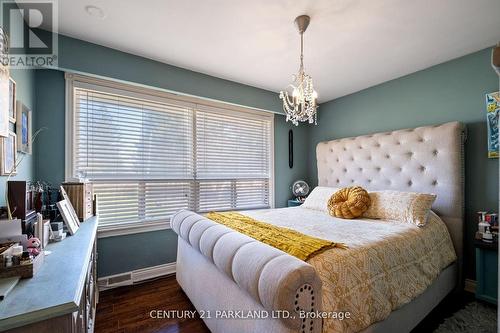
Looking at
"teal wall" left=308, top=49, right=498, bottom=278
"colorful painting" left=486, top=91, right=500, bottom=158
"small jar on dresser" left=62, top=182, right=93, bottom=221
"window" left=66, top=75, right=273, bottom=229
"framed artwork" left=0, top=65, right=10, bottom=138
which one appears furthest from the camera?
"window" left=66, top=75, right=273, bottom=229

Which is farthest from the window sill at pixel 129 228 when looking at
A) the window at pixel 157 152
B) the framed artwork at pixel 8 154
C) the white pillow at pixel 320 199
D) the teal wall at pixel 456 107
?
the teal wall at pixel 456 107

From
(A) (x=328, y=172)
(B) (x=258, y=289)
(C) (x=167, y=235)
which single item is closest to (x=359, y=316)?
(B) (x=258, y=289)

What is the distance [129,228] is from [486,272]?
3444 millimetres

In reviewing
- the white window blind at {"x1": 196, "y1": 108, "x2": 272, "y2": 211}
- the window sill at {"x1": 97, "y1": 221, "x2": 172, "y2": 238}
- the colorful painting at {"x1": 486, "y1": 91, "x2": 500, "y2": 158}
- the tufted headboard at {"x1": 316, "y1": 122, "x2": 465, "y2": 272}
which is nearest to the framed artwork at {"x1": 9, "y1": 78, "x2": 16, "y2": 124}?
the window sill at {"x1": 97, "y1": 221, "x2": 172, "y2": 238}

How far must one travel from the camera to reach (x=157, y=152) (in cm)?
266

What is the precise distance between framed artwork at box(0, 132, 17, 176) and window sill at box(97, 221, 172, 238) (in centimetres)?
111

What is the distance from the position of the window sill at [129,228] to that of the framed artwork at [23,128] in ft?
3.25

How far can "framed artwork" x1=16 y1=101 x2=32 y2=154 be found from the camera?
156 cm

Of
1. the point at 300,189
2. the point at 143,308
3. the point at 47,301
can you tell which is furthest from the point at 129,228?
the point at 300,189

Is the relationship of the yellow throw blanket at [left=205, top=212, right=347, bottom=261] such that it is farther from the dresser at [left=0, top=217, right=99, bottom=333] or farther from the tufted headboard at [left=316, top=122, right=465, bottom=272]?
the tufted headboard at [left=316, top=122, right=465, bottom=272]

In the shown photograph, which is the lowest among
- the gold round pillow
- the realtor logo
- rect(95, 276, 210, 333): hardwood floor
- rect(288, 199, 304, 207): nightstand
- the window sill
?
rect(95, 276, 210, 333): hardwood floor

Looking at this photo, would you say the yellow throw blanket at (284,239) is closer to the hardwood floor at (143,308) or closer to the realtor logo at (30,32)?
the hardwood floor at (143,308)

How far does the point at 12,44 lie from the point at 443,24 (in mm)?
3270

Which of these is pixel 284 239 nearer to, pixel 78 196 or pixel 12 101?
pixel 78 196
